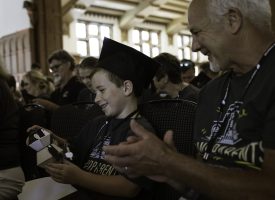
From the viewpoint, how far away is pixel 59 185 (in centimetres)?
172

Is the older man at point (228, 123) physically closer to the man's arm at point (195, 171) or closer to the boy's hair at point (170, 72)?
the man's arm at point (195, 171)

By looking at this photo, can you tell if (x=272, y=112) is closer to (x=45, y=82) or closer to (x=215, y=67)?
(x=215, y=67)

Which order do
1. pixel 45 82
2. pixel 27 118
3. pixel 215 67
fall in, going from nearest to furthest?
pixel 215 67, pixel 27 118, pixel 45 82

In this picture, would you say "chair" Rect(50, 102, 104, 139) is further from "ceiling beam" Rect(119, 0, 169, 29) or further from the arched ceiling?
"ceiling beam" Rect(119, 0, 169, 29)

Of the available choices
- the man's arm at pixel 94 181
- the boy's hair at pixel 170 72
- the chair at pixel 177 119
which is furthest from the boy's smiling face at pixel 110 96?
the boy's hair at pixel 170 72

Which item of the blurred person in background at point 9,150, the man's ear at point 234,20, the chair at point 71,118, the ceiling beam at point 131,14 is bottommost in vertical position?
the ceiling beam at point 131,14

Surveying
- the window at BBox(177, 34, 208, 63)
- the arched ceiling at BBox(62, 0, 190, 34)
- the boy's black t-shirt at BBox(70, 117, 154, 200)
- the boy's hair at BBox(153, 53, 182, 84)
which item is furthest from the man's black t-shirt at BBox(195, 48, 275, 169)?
the window at BBox(177, 34, 208, 63)

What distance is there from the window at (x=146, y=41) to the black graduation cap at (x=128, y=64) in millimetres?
13341

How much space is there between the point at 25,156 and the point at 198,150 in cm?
138

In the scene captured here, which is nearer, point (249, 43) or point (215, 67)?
point (249, 43)

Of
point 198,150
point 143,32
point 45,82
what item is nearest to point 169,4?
point 143,32

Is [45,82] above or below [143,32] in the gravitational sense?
above

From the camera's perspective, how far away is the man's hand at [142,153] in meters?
1.05

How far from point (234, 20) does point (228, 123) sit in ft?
1.11
